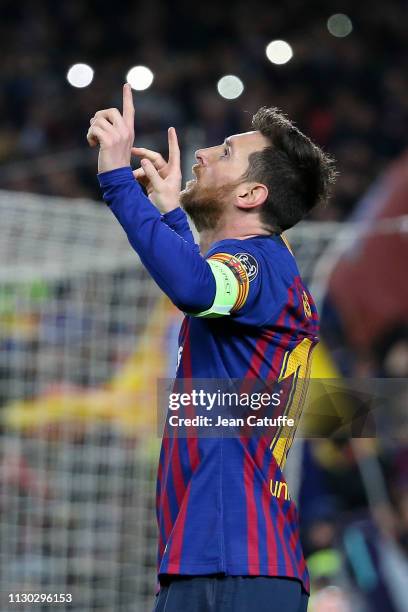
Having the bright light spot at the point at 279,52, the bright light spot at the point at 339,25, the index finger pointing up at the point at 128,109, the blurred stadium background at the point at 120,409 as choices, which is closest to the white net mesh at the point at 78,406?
the blurred stadium background at the point at 120,409

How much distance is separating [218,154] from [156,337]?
263 centimetres

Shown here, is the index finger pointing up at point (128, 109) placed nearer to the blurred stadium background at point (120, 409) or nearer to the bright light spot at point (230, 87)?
the blurred stadium background at point (120, 409)

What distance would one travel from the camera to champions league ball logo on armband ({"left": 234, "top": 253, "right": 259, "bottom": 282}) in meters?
2.36

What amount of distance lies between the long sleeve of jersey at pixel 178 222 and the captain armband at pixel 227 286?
0.31 m

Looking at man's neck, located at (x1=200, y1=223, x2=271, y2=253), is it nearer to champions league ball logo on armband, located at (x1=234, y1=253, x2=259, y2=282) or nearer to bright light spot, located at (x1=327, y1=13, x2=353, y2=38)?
champions league ball logo on armband, located at (x1=234, y1=253, x2=259, y2=282)

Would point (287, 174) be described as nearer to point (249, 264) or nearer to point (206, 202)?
point (206, 202)

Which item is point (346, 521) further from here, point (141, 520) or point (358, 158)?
point (358, 158)

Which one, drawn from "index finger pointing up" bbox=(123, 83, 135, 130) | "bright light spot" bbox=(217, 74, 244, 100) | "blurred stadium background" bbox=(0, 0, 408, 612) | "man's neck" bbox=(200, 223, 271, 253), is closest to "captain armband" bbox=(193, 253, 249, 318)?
"man's neck" bbox=(200, 223, 271, 253)

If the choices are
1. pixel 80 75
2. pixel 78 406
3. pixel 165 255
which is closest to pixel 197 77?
pixel 80 75

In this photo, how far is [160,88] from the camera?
9172 millimetres

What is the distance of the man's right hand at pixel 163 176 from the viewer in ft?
8.25

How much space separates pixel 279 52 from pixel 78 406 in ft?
16.0

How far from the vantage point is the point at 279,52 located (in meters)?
9.20

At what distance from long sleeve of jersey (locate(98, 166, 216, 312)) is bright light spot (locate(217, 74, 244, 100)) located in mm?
6803
